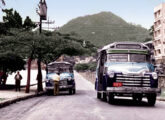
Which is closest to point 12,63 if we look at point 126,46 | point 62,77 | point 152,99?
point 62,77

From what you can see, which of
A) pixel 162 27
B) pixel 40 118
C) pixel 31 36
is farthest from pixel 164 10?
pixel 40 118

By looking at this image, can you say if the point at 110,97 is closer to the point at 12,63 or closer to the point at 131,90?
the point at 131,90

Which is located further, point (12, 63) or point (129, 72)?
point (12, 63)

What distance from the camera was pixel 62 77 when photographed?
29516mm

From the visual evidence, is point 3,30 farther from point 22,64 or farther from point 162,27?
point 162,27

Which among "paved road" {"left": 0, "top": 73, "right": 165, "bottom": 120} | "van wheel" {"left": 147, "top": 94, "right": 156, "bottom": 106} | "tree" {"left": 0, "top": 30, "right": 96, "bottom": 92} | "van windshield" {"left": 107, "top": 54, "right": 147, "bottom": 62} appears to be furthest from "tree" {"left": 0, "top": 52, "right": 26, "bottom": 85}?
"van wheel" {"left": 147, "top": 94, "right": 156, "bottom": 106}

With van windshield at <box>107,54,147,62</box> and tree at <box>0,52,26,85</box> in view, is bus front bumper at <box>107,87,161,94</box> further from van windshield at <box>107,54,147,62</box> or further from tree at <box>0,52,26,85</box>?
tree at <box>0,52,26,85</box>

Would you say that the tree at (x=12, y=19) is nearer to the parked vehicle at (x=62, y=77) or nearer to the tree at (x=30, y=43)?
the tree at (x=30, y=43)

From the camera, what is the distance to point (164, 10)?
97375 millimetres

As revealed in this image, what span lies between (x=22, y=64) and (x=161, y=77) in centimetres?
1453

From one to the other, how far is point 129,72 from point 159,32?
85.1m

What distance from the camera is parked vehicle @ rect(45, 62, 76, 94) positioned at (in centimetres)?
A: 2927

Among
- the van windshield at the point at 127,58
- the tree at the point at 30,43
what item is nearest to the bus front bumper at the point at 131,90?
the van windshield at the point at 127,58

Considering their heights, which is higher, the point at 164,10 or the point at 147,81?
the point at 164,10
